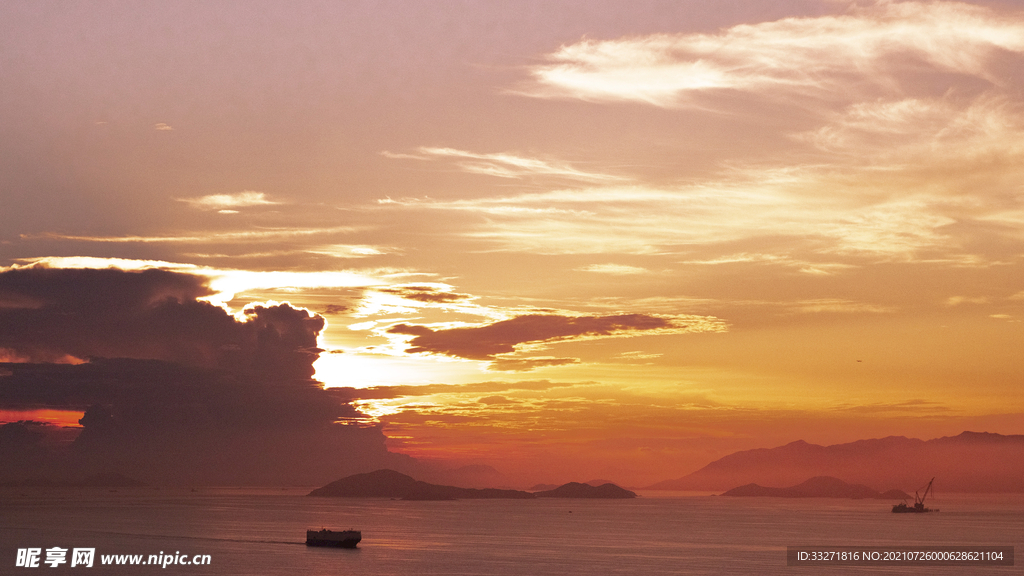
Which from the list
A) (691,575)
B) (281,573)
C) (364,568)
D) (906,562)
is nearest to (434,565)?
(364,568)

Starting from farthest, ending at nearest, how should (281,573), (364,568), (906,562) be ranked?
(906,562) → (364,568) → (281,573)

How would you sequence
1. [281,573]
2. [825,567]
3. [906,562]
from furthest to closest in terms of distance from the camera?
[906,562]
[825,567]
[281,573]

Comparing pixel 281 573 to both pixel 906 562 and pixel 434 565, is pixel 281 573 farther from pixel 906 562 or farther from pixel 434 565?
pixel 906 562

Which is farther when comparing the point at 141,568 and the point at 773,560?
the point at 773,560

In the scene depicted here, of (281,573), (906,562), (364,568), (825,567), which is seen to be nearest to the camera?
(281,573)

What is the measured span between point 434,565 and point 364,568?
1302cm

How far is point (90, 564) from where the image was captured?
171875mm

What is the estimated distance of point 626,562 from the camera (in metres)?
172

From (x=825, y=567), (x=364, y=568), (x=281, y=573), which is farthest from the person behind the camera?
(x=825, y=567)

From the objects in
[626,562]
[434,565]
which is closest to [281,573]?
[434,565]

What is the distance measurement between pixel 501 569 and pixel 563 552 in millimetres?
40608

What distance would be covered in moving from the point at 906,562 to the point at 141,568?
508ft

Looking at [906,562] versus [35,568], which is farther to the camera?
[906,562]

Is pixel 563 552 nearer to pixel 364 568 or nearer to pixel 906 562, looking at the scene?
pixel 364 568
